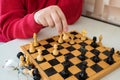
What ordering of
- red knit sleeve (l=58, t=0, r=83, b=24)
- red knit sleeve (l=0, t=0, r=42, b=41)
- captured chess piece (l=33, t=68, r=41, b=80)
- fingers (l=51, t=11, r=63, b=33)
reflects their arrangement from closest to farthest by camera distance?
captured chess piece (l=33, t=68, r=41, b=80)
fingers (l=51, t=11, r=63, b=33)
red knit sleeve (l=0, t=0, r=42, b=41)
red knit sleeve (l=58, t=0, r=83, b=24)

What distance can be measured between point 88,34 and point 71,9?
0.80 feet

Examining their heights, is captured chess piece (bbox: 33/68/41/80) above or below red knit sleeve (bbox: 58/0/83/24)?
below

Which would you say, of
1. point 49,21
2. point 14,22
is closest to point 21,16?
point 14,22

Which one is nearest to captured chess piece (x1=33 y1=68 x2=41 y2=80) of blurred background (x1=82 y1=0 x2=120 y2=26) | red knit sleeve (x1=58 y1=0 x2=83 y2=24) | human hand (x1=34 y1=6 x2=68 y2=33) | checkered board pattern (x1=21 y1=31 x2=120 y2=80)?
checkered board pattern (x1=21 y1=31 x2=120 y2=80)

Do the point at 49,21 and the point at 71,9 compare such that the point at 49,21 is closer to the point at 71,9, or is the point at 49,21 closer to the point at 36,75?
the point at 36,75

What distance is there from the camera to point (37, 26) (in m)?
0.83

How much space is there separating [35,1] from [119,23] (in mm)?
578

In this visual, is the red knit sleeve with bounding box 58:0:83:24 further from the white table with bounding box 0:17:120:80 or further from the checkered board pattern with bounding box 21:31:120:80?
the checkered board pattern with bounding box 21:31:120:80

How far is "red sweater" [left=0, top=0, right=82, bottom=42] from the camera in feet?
2.78

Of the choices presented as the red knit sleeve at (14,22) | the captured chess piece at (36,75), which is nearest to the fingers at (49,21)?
the red knit sleeve at (14,22)

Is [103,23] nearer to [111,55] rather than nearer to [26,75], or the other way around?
[111,55]

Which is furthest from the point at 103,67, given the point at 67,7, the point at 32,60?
the point at 67,7

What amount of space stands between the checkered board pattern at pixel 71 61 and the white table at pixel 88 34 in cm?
4

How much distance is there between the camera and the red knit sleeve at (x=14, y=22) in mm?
847
